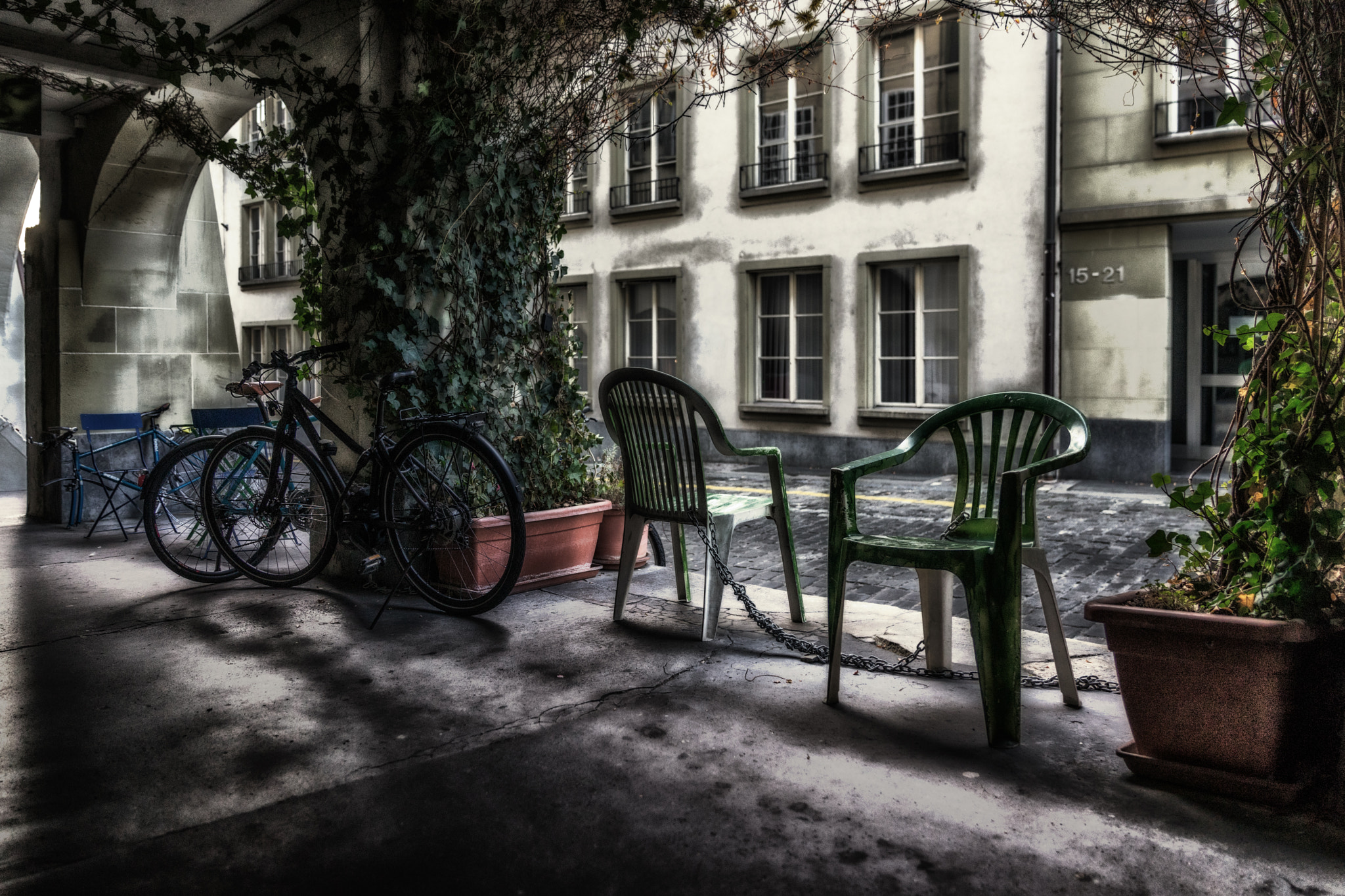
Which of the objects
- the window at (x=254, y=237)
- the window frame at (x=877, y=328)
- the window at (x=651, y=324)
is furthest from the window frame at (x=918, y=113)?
the window at (x=254, y=237)

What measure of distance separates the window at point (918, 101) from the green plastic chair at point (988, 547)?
978cm

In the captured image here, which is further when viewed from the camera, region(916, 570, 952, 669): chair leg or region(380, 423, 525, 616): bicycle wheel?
region(380, 423, 525, 616): bicycle wheel

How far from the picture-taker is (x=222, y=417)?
7.45 meters

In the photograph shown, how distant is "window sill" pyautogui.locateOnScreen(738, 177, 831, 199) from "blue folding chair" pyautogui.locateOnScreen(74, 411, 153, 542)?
8824 mm

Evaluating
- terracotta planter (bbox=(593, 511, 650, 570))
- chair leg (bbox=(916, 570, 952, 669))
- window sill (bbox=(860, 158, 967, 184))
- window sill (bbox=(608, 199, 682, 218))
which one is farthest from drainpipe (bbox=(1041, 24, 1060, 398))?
chair leg (bbox=(916, 570, 952, 669))

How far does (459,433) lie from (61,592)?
2369 millimetres

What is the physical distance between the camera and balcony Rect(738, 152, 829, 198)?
13664 mm

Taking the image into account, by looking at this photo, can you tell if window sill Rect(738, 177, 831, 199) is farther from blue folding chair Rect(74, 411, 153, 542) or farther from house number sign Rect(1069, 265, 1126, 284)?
blue folding chair Rect(74, 411, 153, 542)

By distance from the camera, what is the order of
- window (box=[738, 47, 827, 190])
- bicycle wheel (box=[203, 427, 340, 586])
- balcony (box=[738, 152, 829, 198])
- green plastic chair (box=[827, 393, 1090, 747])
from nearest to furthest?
green plastic chair (box=[827, 393, 1090, 747]) < bicycle wheel (box=[203, 427, 340, 586]) < balcony (box=[738, 152, 829, 198]) < window (box=[738, 47, 827, 190])

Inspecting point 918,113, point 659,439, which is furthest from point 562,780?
point 918,113

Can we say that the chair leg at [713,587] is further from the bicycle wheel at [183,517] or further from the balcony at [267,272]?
the balcony at [267,272]

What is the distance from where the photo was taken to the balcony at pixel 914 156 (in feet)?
40.9

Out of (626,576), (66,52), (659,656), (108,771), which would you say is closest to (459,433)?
(626,576)

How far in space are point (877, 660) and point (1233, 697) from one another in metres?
1.36
